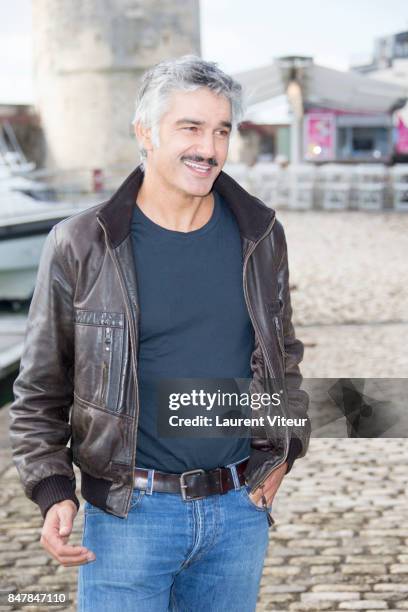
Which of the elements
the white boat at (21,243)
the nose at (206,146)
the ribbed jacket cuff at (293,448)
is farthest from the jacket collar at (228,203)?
the white boat at (21,243)

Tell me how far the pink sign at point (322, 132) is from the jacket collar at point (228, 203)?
34.5 meters

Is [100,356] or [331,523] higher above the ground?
[100,356]

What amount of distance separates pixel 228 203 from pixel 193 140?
0.26 meters

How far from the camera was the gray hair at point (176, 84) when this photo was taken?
2361 mm

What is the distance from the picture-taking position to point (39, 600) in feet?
14.7

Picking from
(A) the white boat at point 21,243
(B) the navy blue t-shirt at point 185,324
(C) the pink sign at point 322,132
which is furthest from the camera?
(C) the pink sign at point 322,132

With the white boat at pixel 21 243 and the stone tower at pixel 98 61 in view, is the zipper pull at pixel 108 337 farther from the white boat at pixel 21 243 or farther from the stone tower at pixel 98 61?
the stone tower at pixel 98 61

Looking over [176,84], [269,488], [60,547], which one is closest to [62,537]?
[60,547]

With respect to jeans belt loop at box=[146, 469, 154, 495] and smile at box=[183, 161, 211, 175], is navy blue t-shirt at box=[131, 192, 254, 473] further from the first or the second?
smile at box=[183, 161, 211, 175]

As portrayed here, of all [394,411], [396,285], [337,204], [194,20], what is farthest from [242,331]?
[194,20]

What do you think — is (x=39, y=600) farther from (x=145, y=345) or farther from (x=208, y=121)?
(x=208, y=121)

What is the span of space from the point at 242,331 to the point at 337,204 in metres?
22.4

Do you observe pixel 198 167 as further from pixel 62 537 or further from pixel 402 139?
pixel 402 139

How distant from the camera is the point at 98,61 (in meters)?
33.1
